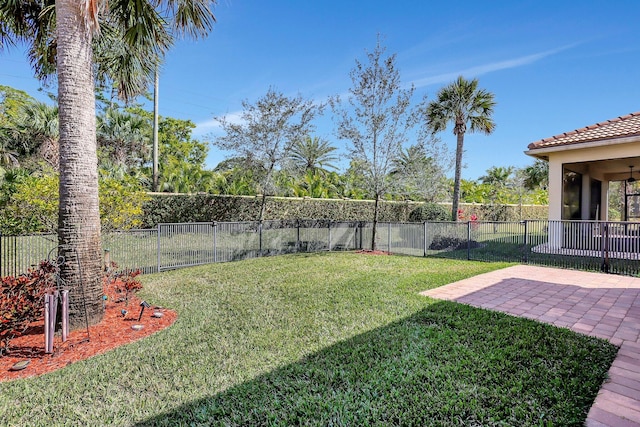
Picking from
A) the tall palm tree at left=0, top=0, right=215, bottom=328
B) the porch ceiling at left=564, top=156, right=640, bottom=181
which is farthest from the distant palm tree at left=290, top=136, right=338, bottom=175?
the tall palm tree at left=0, top=0, right=215, bottom=328

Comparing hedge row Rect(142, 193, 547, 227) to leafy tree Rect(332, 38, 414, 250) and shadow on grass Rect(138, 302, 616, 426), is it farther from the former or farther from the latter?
shadow on grass Rect(138, 302, 616, 426)

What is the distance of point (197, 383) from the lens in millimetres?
3049

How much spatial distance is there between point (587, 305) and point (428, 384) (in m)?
4.26

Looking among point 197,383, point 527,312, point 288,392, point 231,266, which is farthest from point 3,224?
point 527,312

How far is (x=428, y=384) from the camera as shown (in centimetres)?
288

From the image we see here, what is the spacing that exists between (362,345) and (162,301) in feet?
13.9

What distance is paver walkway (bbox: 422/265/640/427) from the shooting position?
257 centimetres

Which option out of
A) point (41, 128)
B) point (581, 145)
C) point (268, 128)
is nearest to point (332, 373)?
point (581, 145)

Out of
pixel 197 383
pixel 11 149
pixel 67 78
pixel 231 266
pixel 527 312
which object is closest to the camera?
pixel 197 383

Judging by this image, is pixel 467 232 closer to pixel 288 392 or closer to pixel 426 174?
pixel 426 174

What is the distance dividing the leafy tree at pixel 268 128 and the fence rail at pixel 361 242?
314cm

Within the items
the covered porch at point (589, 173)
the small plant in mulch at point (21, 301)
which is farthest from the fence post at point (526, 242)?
the small plant in mulch at point (21, 301)

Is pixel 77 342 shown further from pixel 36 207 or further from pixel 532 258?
pixel 532 258

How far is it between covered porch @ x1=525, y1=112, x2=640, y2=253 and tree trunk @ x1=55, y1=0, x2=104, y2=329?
11.4 m
